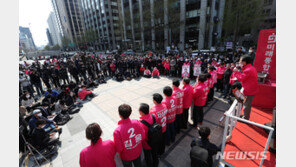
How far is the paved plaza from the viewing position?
4.02 meters

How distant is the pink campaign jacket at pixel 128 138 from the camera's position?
7.86 feet

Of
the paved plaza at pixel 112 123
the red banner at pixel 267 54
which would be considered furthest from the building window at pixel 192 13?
the red banner at pixel 267 54

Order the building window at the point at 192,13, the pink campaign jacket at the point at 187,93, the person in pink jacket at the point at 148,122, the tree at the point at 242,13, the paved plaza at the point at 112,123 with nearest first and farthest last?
the person in pink jacket at the point at 148,122, the paved plaza at the point at 112,123, the pink campaign jacket at the point at 187,93, the tree at the point at 242,13, the building window at the point at 192,13

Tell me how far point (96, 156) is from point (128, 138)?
62 cm

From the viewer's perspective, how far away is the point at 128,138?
96.6 inches

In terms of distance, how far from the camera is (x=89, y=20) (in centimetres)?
7344

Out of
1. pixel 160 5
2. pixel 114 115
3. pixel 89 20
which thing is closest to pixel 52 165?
pixel 114 115

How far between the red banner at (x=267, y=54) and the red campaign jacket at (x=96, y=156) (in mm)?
7013

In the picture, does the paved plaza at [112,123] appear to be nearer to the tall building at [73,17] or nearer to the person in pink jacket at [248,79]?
the person in pink jacket at [248,79]

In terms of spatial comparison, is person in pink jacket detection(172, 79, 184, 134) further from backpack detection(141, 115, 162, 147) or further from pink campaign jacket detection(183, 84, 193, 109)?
backpack detection(141, 115, 162, 147)

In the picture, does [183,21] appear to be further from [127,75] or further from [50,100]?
[50,100]

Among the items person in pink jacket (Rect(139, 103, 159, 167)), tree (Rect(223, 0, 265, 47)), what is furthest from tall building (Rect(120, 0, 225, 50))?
person in pink jacket (Rect(139, 103, 159, 167))

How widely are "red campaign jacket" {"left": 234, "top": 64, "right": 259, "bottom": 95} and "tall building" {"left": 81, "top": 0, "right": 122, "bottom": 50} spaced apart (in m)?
60.6

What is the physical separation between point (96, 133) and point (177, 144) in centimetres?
316
